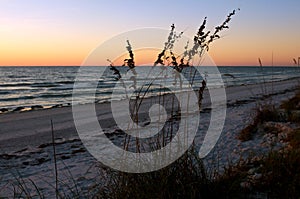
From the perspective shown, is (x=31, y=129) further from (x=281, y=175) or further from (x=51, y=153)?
(x=281, y=175)

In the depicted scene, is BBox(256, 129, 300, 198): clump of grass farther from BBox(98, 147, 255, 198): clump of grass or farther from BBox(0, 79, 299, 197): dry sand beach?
BBox(0, 79, 299, 197): dry sand beach

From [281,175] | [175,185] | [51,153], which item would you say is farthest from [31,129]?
[281,175]

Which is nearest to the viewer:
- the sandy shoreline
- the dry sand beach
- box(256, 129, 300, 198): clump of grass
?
box(256, 129, 300, 198): clump of grass

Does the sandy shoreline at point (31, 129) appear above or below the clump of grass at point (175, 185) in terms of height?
below

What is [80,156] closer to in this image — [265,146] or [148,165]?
[265,146]

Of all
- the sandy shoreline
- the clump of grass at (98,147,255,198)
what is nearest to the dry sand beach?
the sandy shoreline

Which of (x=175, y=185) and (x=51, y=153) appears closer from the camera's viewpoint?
(x=175, y=185)

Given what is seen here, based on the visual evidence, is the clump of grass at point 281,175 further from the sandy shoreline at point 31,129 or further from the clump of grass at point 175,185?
the sandy shoreline at point 31,129

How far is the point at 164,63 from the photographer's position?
3.01 metres

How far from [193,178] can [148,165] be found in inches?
18.1

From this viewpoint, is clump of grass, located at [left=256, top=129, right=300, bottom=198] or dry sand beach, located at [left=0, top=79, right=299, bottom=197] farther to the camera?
dry sand beach, located at [left=0, top=79, right=299, bottom=197]

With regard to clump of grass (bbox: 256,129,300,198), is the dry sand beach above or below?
below

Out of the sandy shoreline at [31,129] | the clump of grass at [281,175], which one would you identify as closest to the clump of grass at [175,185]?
the clump of grass at [281,175]

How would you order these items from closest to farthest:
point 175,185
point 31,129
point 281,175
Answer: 1. point 175,185
2. point 281,175
3. point 31,129
